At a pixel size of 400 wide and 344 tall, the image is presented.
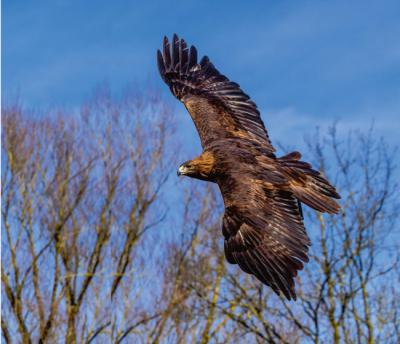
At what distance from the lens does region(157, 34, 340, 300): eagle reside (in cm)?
721

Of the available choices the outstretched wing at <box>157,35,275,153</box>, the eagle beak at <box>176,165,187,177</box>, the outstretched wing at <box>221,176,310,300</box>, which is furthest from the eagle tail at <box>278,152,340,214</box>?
the eagle beak at <box>176,165,187,177</box>

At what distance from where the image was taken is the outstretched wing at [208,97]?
898 cm

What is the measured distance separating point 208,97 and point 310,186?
7.16 feet

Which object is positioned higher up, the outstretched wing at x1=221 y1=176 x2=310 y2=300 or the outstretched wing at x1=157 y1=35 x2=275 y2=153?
the outstretched wing at x1=157 y1=35 x2=275 y2=153

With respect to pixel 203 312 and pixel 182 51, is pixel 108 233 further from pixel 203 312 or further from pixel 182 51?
pixel 182 51

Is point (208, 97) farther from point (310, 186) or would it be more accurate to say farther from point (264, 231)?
point (264, 231)

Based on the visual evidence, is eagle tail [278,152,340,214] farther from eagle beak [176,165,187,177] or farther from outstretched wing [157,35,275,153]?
eagle beak [176,165,187,177]

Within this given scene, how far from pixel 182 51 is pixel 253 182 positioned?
307cm

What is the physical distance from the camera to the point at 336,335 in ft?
54.7

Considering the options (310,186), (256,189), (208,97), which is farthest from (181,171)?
(208,97)

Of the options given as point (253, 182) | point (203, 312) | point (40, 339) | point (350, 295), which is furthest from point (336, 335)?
point (253, 182)

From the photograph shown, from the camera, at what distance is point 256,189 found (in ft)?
25.0

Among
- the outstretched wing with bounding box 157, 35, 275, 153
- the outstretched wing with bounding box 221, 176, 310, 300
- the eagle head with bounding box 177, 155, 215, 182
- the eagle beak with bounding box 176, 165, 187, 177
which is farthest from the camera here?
the outstretched wing with bounding box 157, 35, 275, 153

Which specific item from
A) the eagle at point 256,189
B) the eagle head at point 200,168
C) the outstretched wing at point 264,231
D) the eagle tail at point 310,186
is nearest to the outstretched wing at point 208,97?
the eagle at point 256,189
